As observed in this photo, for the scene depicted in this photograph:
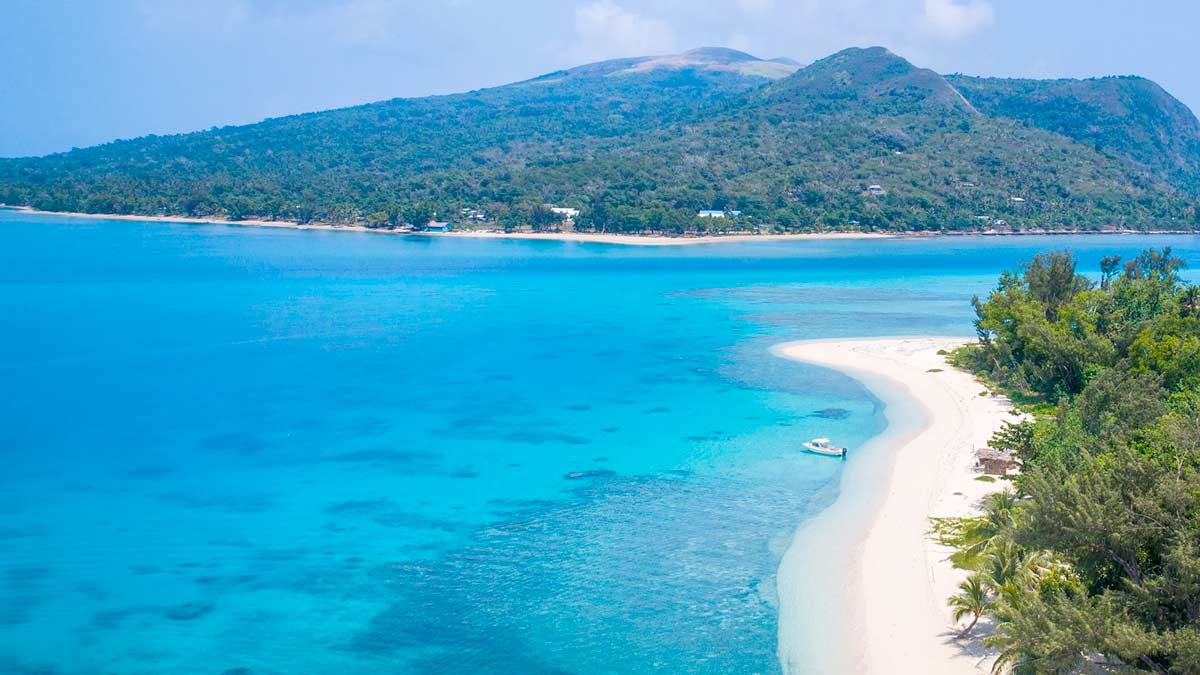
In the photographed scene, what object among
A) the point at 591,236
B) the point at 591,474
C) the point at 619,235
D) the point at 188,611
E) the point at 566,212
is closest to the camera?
the point at 188,611

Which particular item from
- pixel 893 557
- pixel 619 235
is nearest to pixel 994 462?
pixel 893 557

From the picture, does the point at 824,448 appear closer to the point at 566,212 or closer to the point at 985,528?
the point at 985,528

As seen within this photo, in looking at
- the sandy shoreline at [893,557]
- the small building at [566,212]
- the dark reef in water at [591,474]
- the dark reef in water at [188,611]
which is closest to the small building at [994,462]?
the sandy shoreline at [893,557]

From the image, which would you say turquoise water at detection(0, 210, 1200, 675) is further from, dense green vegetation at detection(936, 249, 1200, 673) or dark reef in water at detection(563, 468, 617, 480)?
dense green vegetation at detection(936, 249, 1200, 673)

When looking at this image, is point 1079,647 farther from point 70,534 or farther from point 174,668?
point 70,534

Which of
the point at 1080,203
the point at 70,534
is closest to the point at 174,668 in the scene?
the point at 70,534

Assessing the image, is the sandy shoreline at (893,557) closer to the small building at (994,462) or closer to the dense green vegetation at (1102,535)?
the small building at (994,462)
